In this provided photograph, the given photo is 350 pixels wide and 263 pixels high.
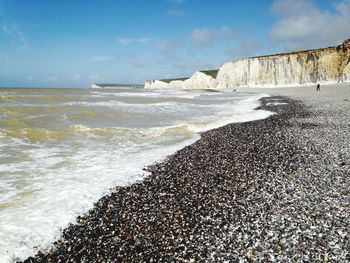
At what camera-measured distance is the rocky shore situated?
266 inches

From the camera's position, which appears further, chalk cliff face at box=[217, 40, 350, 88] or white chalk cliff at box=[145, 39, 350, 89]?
white chalk cliff at box=[145, 39, 350, 89]

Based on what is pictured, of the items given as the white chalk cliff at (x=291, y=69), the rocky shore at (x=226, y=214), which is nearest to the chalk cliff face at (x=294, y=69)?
the white chalk cliff at (x=291, y=69)

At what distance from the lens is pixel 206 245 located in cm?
703

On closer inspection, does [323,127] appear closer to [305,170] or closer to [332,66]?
[305,170]

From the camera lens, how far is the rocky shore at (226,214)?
676cm

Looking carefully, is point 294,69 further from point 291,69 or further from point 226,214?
point 226,214

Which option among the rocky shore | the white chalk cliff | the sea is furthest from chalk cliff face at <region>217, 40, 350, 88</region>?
the rocky shore

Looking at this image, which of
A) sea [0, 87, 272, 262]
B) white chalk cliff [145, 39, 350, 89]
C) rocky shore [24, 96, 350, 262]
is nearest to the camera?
rocky shore [24, 96, 350, 262]

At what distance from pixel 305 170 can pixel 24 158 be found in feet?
42.8

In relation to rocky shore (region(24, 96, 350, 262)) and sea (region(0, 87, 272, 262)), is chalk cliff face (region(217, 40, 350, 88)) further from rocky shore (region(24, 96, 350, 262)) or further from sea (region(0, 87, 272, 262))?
rocky shore (region(24, 96, 350, 262))

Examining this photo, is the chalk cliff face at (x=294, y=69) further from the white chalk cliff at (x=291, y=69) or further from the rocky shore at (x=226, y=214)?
the rocky shore at (x=226, y=214)

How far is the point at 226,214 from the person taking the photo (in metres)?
8.49

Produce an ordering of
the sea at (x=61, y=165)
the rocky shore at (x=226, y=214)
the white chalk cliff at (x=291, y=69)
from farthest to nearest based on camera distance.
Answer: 1. the white chalk cliff at (x=291, y=69)
2. the sea at (x=61, y=165)
3. the rocky shore at (x=226, y=214)

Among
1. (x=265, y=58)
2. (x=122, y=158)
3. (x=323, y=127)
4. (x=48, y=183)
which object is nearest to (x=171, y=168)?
(x=122, y=158)
